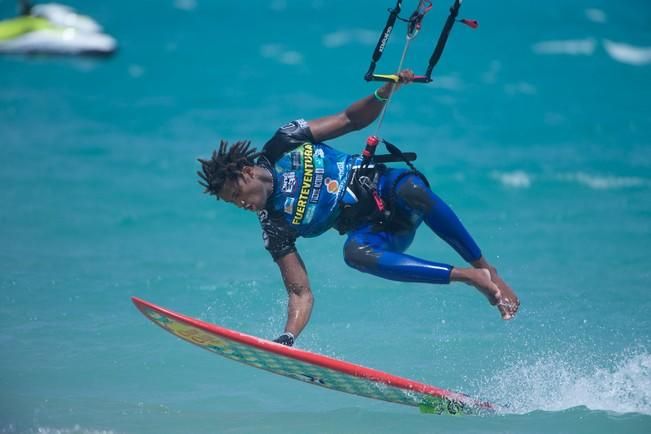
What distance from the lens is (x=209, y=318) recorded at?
7816 millimetres

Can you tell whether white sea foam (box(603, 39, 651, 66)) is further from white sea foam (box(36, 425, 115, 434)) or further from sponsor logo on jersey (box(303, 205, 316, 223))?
white sea foam (box(36, 425, 115, 434))

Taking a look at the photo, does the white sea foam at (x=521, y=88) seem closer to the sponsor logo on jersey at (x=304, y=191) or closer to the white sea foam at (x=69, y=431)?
the sponsor logo on jersey at (x=304, y=191)

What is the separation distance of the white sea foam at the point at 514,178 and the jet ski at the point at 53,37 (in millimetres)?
6387

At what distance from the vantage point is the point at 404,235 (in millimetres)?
6133

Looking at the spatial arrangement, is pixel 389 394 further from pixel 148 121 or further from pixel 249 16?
pixel 249 16

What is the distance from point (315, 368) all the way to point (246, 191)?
109 centimetres

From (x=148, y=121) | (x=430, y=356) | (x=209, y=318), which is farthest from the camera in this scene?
(x=148, y=121)

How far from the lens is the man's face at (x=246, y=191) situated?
5.61m

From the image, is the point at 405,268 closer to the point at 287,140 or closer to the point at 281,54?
the point at 287,140

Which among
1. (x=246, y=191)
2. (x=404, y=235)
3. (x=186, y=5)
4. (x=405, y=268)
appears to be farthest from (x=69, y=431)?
(x=186, y=5)

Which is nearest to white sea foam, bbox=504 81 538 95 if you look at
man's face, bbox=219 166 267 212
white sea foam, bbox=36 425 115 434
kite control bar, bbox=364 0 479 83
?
kite control bar, bbox=364 0 479 83

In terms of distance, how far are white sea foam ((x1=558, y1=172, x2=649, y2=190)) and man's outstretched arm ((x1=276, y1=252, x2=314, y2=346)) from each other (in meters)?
6.46

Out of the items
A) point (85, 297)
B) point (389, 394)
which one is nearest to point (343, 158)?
point (389, 394)

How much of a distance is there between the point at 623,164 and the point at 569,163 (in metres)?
0.67
